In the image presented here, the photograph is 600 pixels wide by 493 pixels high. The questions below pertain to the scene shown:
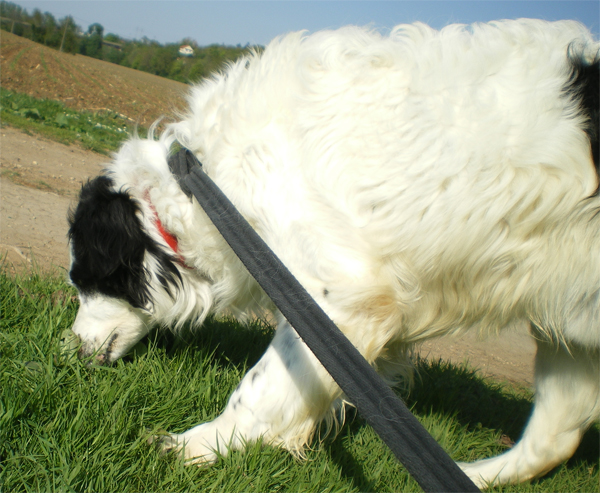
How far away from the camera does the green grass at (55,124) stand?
8.19 m

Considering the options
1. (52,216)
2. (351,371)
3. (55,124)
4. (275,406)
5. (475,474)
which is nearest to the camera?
(351,371)

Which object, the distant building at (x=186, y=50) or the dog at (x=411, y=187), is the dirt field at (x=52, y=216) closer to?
the dog at (x=411, y=187)

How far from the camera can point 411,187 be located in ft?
5.68

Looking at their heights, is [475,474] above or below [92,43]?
below

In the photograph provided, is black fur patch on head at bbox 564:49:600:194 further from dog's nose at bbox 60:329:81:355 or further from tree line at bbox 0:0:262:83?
tree line at bbox 0:0:262:83

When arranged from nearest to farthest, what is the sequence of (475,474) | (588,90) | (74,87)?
(588,90) < (475,474) < (74,87)

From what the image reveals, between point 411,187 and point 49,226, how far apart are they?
3.56 m

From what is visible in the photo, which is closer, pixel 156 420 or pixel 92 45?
pixel 156 420

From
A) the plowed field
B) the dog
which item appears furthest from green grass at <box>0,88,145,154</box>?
the dog

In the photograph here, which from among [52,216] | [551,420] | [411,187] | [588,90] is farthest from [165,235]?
[52,216]

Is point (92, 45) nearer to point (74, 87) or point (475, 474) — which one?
point (74, 87)

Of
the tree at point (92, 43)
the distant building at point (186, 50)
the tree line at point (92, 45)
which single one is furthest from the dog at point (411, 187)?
the tree at point (92, 43)

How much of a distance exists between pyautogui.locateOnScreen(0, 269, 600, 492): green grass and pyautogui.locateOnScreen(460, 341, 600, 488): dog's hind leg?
0.38ft

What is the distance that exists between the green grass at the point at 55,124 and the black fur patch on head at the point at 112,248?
6100mm
